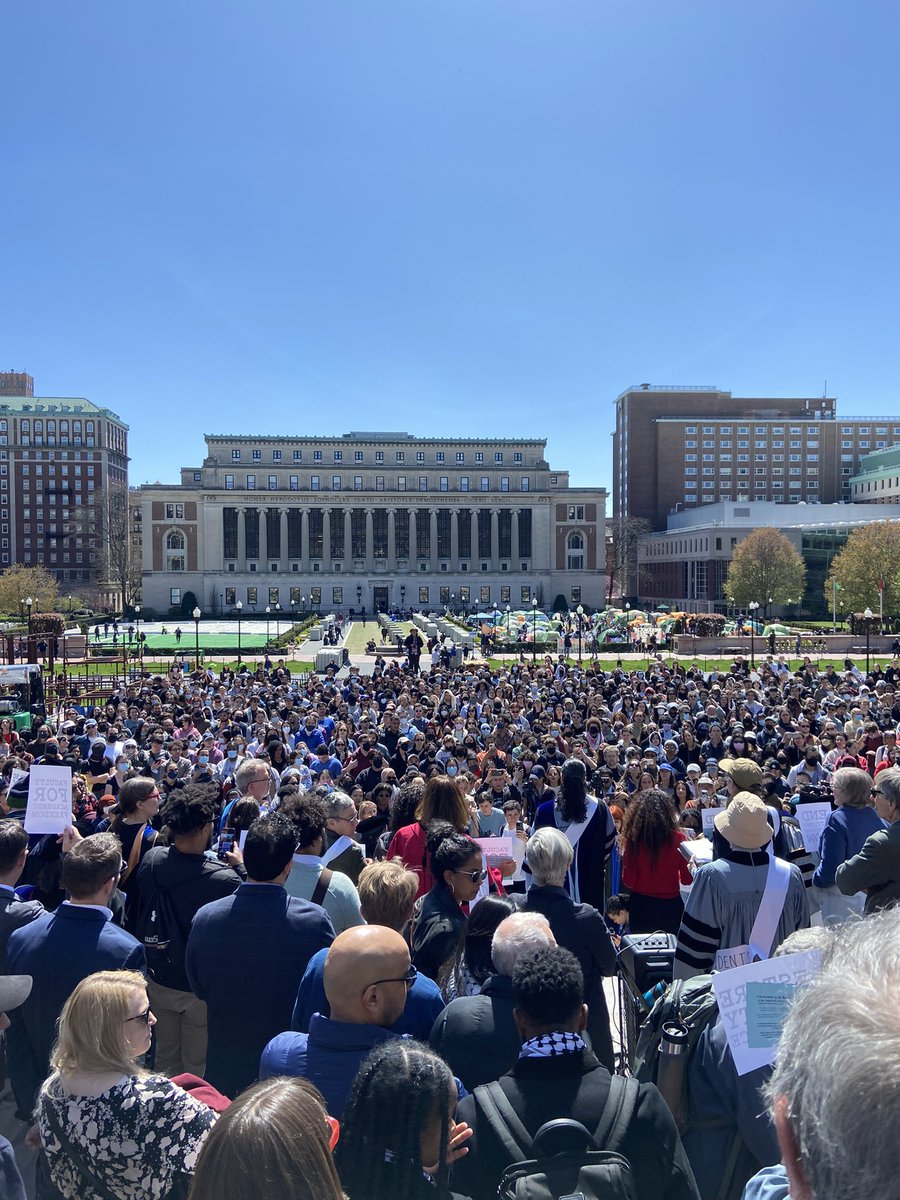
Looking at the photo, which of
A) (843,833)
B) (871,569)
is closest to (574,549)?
(871,569)

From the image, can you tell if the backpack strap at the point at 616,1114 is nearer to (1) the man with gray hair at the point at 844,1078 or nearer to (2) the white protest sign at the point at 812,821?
(1) the man with gray hair at the point at 844,1078

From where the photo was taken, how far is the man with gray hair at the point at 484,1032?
393cm

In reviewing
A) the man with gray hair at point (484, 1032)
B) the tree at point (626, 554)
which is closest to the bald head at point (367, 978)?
the man with gray hair at point (484, 1032)

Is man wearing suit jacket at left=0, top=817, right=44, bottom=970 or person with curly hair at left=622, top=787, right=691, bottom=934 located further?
person with curly hair at left=622, top=787, right=691, bottom=934

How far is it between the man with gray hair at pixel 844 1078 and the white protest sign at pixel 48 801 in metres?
7.29

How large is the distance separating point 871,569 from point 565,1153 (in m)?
69.8

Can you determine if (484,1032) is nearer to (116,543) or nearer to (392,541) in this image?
(392,541)

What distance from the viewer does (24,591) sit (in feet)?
250

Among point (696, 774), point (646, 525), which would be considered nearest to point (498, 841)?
point (696, 774)

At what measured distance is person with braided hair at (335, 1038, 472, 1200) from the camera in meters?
2.94

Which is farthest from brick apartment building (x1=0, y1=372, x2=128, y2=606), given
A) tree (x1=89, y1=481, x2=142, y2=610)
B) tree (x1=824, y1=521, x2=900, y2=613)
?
tree (x1=824, y1=521, x2=900, y2=613)

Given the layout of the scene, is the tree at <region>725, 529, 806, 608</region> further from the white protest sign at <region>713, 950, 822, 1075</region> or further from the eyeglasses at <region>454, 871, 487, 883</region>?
the white protest sign at <region>713, 950, 822, 1075</region>

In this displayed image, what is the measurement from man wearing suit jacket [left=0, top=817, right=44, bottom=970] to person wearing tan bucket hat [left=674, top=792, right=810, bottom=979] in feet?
13.2

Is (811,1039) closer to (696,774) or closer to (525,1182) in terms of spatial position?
(525,1182)
